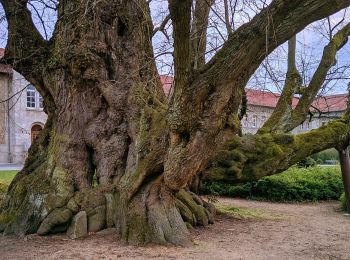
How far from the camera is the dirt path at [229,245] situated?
6.18 m

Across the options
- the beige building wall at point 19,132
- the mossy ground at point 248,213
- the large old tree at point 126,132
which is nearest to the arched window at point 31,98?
the beige building wall at point 19,132

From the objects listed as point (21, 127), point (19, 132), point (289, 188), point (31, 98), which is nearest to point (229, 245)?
point (289, 188)

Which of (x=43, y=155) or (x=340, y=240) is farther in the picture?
(x=43, y=155)

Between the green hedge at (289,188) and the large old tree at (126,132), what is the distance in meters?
4.85

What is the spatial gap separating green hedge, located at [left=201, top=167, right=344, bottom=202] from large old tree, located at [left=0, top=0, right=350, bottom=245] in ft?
15.9

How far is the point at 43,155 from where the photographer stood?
869 centimetres

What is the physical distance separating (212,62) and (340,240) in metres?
3.88

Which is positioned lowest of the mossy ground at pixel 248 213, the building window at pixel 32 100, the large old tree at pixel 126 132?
the mossy ground at pixel 248 213

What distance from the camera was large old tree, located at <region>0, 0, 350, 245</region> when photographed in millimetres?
6230

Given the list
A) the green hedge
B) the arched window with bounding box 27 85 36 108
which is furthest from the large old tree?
the arched window with bounding box 27 85 36 108

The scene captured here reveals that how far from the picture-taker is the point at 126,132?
828 centimetres

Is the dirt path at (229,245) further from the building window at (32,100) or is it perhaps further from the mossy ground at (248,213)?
the building window at (32,100)

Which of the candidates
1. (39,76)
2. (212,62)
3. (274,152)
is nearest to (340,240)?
(274,152)

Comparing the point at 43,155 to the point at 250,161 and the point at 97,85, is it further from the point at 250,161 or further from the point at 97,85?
the point at 250,161
